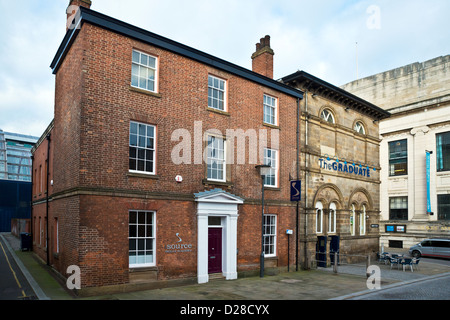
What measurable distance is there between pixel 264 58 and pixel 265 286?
12.4 meters

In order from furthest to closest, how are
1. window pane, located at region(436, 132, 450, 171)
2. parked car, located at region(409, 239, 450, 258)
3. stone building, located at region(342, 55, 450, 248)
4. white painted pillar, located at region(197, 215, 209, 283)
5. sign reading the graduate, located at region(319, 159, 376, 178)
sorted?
stone building, located at region(342, 55, 450, 248) < window pane, located at region(436, 132, 450, 171) < parked car, located at region(409, 239, 450, 258) < sign reading the graduate, located at region(319, 159, 376, 178) < white painted pillar, located at region(197, 215, 209, 283)

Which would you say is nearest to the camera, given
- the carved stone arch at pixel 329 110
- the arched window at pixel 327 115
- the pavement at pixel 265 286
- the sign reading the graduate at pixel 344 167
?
the pavement at pixel 265 286

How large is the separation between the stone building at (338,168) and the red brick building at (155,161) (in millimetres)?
2376

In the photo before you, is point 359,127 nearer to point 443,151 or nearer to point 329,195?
Result: point 329,195

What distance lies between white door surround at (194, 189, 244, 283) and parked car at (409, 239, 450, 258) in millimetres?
20417

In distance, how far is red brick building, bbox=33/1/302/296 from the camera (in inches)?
495

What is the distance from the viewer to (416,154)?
36094 millimetres

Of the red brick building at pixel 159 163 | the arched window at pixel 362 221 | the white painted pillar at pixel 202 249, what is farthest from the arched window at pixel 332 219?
the white painted pillar at pixel 202 249

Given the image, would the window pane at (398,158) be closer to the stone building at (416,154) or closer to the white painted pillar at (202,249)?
the stone building at (416,154)

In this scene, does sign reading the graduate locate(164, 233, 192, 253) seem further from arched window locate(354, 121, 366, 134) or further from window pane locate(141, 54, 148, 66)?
A: arched window locate(354, 121, 366, 134)

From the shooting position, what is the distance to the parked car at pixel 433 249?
27.9 meters

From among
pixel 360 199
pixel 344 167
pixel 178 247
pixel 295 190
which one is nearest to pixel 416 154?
pixel 360 199

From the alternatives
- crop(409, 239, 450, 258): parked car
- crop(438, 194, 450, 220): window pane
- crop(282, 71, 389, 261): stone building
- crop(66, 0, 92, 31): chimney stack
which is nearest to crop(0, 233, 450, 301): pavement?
crop(282, 71, 389, 261): stone building
